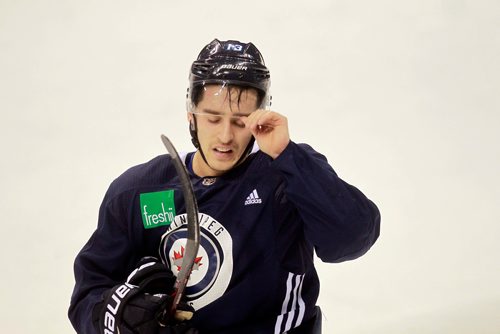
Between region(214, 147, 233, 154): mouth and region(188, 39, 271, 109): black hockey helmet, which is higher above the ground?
region(188, 39, 271, 109): black hockey helmet

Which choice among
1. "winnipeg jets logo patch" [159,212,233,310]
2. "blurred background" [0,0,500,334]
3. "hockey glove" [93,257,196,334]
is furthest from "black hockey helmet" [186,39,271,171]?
"blurred background" [0,0,500,334]

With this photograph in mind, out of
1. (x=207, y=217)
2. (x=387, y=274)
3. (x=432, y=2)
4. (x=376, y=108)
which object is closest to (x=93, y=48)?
(x=376, y=108)

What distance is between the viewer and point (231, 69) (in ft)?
4.52

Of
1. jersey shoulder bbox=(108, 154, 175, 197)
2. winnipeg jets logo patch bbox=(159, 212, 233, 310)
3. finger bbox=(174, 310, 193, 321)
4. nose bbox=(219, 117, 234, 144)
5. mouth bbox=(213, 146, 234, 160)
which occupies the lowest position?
finger bbox=(174, 310, 193, 321)

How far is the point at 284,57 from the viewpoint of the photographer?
320 cm

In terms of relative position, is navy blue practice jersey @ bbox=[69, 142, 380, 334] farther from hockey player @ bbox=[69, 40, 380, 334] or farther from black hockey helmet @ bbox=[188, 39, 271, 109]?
black hockey helmet @ bbox=[188, 39, 271, 109]

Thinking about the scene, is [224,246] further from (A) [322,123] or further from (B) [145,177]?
(A) [322,123]

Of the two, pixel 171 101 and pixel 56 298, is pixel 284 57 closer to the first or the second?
pixel 171 101

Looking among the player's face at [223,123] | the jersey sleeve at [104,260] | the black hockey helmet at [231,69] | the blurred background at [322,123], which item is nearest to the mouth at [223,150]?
the player's face at [223,123]

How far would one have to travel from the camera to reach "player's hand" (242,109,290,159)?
1286mm

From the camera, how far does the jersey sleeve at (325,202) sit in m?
1.25

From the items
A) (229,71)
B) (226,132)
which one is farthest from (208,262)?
(229,71)

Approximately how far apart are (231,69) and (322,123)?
1554 millimetres

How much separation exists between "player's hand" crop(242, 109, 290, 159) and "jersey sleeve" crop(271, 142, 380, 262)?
0.06 feet
